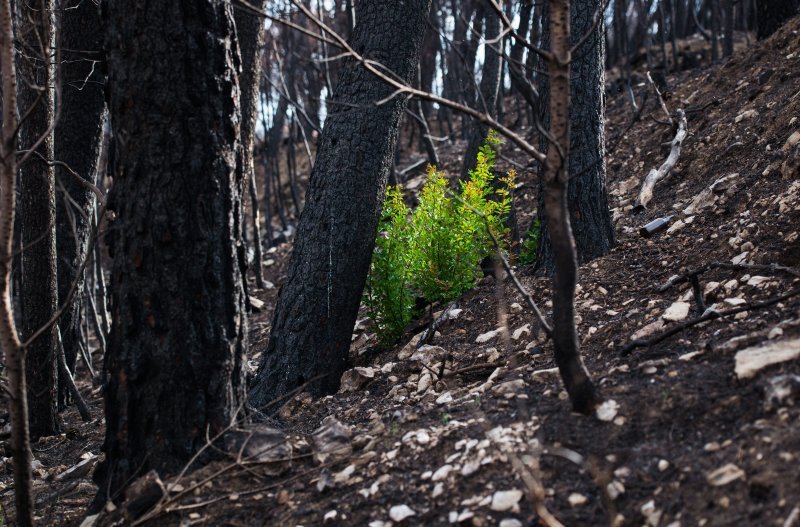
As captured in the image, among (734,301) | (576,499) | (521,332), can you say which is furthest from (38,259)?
(734,301)

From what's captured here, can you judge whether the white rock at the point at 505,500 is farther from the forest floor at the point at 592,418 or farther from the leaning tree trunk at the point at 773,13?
the leaning tree trunk at the point at 773,13

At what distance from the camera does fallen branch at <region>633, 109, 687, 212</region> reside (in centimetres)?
584

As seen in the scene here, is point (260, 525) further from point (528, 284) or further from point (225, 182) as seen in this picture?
point (528, 284)

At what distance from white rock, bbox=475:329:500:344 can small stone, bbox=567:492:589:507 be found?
2.08 metres

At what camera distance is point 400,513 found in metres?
2.54

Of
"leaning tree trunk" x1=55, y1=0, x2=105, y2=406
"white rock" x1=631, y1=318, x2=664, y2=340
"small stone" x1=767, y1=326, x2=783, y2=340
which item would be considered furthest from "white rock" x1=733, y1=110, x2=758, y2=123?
"leaning tree trunk" x1=55, y1=0, x2=105, y2=406

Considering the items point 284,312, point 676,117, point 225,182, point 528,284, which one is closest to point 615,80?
point 676,117

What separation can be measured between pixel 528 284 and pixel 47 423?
371cm

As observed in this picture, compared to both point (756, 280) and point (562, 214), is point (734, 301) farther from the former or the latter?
point (562, 214)

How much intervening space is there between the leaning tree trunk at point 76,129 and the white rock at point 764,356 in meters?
4.97

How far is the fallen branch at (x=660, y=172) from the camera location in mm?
→ 5843

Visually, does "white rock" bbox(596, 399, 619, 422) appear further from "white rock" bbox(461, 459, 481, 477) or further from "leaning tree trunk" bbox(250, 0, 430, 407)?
"leaning tree trunk" bbox(250, 0, 430, 407)

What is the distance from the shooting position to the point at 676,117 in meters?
6.95

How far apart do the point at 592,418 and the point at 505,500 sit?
50 centimetres
